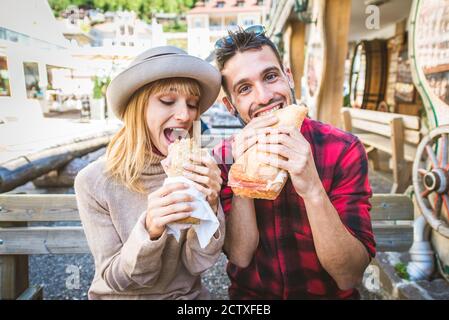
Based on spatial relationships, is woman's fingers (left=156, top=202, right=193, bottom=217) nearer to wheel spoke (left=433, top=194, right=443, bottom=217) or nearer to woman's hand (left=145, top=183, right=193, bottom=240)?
woman's hand (left=145, top=183, right=193, bottom=240)

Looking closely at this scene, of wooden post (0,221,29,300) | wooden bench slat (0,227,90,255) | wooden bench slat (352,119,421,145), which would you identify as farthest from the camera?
wooden bench slat (352,119,421,145)

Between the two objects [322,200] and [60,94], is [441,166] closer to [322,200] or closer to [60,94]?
[322,200]

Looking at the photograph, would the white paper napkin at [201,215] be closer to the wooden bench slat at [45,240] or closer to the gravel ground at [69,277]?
the wooden bench slat at [45,240]

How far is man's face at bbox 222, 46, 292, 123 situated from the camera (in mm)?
1311

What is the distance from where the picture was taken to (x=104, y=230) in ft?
4.37

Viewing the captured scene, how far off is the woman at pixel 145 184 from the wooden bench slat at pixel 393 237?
117cm

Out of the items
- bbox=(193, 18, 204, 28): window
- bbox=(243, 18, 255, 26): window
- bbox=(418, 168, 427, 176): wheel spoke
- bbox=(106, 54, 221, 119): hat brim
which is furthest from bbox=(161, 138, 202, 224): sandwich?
bbox=(418, 168, 427, 176): wheel spoke

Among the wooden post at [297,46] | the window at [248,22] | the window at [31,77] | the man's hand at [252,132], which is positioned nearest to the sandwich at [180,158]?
the man's hand at [252,132]

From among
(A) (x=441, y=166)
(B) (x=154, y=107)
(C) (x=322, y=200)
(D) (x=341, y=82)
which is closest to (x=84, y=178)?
(B) (x=154, y=107)

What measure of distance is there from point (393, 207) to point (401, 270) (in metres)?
0.70

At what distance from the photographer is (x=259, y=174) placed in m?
1.17

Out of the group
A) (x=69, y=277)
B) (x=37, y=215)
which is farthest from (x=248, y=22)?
(x=69, y=277)

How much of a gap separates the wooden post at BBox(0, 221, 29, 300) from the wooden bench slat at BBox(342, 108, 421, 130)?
143 inches
